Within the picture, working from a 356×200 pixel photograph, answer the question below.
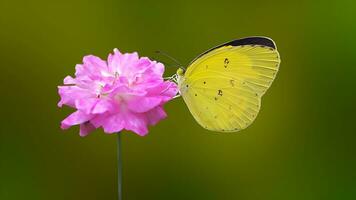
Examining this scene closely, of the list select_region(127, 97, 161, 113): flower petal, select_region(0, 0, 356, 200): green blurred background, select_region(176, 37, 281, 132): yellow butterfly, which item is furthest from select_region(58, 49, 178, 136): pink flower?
select_region(0, 0, 356, 200): green blurred background

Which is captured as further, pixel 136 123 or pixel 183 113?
pixel 183 113

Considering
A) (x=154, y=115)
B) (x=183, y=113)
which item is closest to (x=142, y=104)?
(x=154, y=115)

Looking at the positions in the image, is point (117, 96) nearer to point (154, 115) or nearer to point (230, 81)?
point (154, 115)

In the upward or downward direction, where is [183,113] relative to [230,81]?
upward

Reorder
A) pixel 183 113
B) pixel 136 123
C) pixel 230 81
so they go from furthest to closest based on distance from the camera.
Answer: pixel 183 113
pixel 230 81
pixel 136 123

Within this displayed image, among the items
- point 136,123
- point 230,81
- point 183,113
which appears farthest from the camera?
point 183,113

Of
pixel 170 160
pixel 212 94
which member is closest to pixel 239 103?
pixel 212 94

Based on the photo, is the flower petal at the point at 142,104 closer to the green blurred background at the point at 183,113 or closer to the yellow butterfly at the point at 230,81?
the yellow butterfly at the point at 230,81
